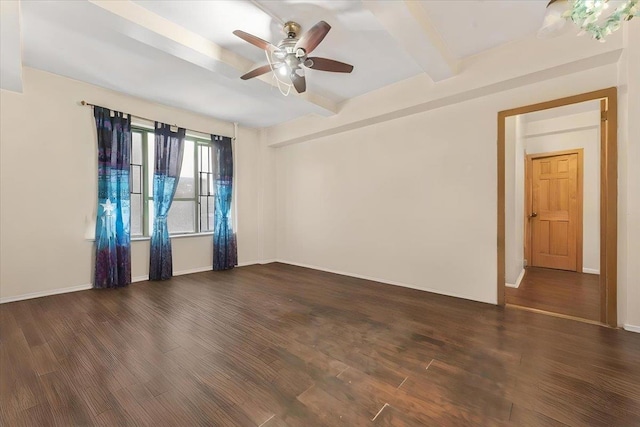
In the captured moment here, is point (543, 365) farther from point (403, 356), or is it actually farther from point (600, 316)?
point (600, 316)

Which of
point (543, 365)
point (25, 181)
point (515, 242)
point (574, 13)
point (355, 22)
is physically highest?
point (355, 22)

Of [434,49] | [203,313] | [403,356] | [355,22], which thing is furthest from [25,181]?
[434,49]

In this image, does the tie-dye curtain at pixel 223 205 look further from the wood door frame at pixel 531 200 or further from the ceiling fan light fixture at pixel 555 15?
the wood door frame at pixel 531 200

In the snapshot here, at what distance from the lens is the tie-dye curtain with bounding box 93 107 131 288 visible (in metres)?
3.69

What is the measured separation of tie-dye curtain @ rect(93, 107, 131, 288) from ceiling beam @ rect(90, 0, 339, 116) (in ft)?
6.43

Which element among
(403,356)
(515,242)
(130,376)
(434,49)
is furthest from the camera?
(515,242)

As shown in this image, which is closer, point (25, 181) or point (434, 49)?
point (434, 49)

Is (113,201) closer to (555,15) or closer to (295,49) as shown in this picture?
(295,49)

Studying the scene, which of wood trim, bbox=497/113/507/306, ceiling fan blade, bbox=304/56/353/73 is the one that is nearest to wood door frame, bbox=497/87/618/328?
wood trim, bbox=497/113/507/306

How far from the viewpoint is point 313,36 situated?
211 cm

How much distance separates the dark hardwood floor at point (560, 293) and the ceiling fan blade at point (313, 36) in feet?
11.8

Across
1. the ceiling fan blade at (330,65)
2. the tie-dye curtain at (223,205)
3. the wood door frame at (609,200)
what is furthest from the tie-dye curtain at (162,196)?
the wood door frame at (609,200)

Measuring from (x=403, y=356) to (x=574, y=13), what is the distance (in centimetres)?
230

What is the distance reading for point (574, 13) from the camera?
1.30 metres
